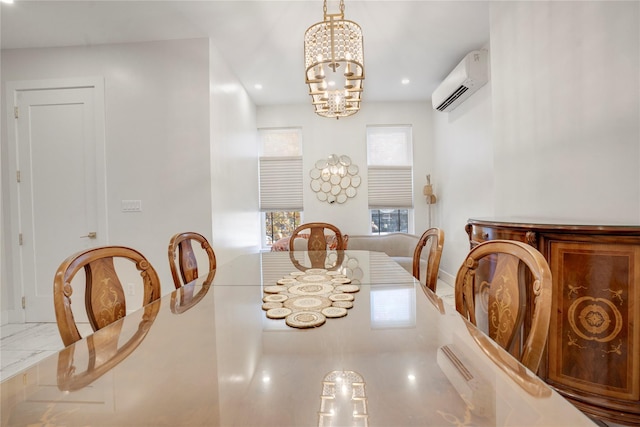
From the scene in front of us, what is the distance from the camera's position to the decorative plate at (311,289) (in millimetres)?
1231

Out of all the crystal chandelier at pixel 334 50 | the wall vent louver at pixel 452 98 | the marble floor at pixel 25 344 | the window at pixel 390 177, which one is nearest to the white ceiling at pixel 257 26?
the wall vent louver at pixel 452 98

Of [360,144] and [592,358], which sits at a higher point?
[360,144]

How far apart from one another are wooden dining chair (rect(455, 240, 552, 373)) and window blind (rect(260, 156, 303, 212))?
14.6 feet

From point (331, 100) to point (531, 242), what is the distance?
1.39 m

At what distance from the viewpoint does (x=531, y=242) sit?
1.48m

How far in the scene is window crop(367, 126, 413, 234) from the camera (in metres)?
5.34

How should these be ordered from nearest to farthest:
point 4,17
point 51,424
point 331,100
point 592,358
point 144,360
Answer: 1. point 51,424
2. point 144,360
3. point 592,358
4. point 331,100
5. point 4,17

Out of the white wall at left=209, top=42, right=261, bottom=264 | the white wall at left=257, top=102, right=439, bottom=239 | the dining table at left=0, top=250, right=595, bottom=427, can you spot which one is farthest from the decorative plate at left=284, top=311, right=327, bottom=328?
the white wall at left=257, top=102, right=439, bottom=239

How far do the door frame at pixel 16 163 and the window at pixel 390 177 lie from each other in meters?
3.75

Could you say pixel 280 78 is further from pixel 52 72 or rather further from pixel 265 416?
pixel 265 416

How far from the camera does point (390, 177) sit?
17.5 feet

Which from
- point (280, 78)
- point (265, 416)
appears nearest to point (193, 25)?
point (280, 78)

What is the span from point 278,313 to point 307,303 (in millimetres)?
138

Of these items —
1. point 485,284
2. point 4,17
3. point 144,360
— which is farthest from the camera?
point 4,17
